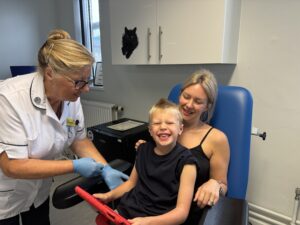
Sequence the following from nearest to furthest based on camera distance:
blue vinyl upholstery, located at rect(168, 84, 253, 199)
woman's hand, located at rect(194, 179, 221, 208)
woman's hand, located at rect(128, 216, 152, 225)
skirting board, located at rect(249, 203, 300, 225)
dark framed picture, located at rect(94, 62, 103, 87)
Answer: woman's hand, located at rect(128, 216, 152, 225)
woman's hand, located at rect(194, 179, 221, 208)
blue vinyl upholstery, located at rect(168, 84, 253, 199)
skirting board, located at rect(249, 203, 300, 225)
dark framed picture, located at rect(94, 62, 103, 87)

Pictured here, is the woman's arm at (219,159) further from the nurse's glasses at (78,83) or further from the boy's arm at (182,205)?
the nurse's glasses at (78,83)

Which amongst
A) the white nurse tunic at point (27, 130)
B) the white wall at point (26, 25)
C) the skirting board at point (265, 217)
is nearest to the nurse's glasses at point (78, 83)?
the white nurse tunic at point (27, 130)

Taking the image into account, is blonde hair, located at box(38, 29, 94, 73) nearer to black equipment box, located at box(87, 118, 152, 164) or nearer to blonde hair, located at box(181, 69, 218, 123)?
blonde hair, located at box(181, 69, 218, 123)

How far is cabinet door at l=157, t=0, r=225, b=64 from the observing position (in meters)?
1.45

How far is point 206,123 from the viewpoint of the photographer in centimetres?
124

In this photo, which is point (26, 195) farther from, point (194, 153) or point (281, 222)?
point (281, 222)

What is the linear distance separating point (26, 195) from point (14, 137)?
0.36 meters

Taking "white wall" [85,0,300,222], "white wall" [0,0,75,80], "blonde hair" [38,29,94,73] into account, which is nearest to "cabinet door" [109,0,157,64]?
"white wall" [85,0,300,222]

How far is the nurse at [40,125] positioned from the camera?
3.09 ft

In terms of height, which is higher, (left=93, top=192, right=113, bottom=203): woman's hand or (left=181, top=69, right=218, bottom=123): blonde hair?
(left=181, top=69, right=218, bottom=123): blonde hair

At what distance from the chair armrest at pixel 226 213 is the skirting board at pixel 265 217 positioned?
1.00m

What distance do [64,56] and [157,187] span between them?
2.13 feet

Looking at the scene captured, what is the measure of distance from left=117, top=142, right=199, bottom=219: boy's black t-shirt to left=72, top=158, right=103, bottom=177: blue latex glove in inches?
6.9

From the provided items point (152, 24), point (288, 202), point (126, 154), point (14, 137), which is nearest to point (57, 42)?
point (14, 137)
